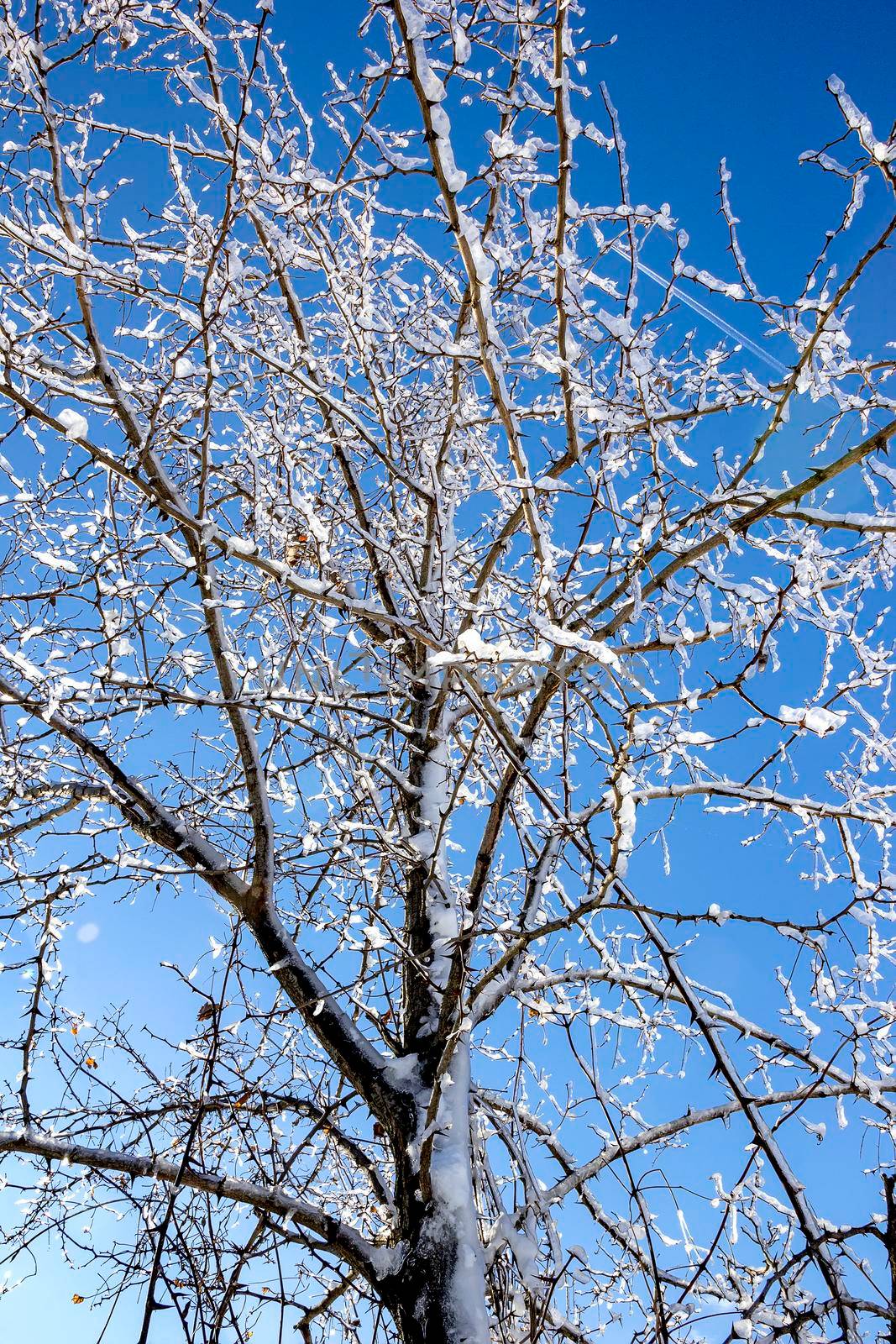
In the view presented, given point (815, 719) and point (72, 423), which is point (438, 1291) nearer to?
point (815, 719)

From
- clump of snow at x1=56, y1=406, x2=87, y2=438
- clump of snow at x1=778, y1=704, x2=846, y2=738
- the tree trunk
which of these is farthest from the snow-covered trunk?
clump of snow at x1=56, y1=406, x2=87, y2=438

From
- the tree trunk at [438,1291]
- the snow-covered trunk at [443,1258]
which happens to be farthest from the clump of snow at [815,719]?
the tree trunk at [438,1291]

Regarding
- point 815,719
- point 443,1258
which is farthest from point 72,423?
point 443,1258

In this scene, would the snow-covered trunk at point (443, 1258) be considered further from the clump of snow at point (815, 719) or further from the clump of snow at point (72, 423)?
the clump of snow at point (72, 423)

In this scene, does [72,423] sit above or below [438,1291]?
above

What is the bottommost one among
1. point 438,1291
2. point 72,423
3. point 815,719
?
point 438,1291

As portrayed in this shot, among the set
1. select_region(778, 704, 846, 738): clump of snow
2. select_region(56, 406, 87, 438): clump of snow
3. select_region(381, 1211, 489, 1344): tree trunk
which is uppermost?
select_region(56, 406, 87, 438): clump of snow

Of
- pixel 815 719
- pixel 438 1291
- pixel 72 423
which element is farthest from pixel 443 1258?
pixel 72 423

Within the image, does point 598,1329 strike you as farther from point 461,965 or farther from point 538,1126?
point 461,965

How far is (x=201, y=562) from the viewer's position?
277 centimetres

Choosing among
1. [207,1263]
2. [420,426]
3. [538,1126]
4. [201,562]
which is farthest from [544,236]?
[538,1126]

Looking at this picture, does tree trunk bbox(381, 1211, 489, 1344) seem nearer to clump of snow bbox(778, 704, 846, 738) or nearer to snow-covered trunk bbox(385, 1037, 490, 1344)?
snow-covered trunk bbox(385, 1037, 490, 1344)

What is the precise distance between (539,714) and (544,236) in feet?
4.84

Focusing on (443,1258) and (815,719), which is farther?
(443,1258)
